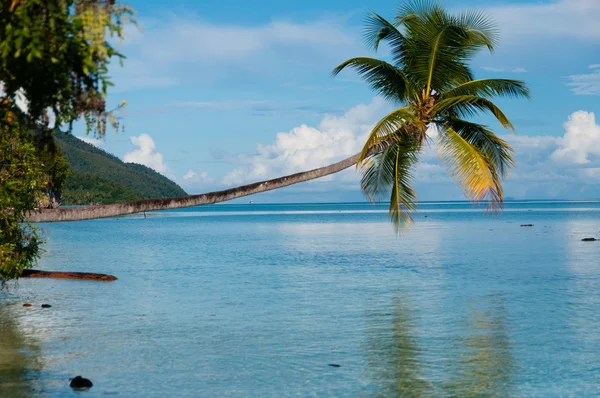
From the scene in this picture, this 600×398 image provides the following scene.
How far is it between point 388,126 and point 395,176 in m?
2.34

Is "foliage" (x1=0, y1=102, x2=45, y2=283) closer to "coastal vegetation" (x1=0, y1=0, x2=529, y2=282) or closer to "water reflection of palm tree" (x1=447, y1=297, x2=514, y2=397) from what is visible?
"coastal vegetation" (x1=0, y1=0, x2=529, y2=282)

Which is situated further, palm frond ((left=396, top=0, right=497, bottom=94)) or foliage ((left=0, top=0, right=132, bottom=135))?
palm frond ((left=396, top=0, right=497, bottom=94))

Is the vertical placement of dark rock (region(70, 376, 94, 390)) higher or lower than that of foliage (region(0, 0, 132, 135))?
lower

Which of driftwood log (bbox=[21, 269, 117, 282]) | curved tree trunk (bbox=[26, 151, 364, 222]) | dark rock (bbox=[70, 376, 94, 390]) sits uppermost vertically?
curved tree trunk (bbox=[26, 151, 364, 222])

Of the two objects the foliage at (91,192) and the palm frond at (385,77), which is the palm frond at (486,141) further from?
the foliage at (91,192)

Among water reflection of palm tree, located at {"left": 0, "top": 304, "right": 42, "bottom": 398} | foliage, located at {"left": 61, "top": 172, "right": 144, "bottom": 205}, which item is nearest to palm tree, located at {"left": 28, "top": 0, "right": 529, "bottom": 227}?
water reflection of palm tree, located at {"left": 0, "top": 304, "right": 42, "bottom": 398}

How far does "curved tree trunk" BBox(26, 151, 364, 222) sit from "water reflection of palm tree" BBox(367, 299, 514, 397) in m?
5.02

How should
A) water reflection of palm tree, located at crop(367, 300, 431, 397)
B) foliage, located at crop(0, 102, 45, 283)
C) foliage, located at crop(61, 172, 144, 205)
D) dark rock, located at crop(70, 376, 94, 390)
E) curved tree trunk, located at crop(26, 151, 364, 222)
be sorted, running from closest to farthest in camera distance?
curved tree trunk, located at crop(26, 151, 364, 222)
dark rock, located at crop(70, 376, 94, 390)
water reflection of palm tree, located at crop(367, 300, 431, 397)
foliage, located at crop(0, 102, 45, 283)
foliage, located at crop(61, 172, 144, 205)

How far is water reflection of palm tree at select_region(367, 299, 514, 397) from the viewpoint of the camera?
1509 centimetres

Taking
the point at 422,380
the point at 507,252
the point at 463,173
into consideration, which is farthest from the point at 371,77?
the point at 507,252

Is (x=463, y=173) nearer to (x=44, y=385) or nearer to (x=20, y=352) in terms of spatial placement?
(x=44, y=385)

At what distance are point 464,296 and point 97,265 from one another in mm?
25158

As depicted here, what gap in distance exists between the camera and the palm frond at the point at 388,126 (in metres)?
18.2

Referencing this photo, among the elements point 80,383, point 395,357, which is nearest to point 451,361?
point 395,357
